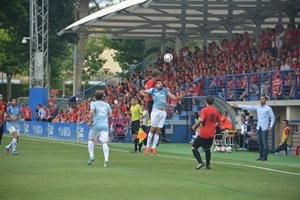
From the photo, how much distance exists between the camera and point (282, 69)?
35344mm

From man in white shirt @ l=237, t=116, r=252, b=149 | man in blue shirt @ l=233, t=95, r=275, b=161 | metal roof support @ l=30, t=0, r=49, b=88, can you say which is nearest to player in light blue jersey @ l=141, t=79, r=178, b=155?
man in blue shirt @ l=233, t=95, r=275, b=161

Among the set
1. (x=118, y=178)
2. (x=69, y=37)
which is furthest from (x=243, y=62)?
(x=69, y=37)

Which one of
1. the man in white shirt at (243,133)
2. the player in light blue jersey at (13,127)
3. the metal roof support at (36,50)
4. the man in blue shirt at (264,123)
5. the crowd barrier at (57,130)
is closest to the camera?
the man in blue shirt at (264,123)

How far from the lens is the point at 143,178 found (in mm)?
20422

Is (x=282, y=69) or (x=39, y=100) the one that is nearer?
(x=282, y=69)

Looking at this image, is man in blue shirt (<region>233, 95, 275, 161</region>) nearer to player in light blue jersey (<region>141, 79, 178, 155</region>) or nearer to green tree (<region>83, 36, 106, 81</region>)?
player in light blue jersey (<region>141, 79, 178, 155</region>)

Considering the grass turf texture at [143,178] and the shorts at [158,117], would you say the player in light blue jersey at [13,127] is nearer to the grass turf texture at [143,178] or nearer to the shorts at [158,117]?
the grass turf texture at [143,178]

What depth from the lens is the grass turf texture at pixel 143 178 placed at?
17.0 m

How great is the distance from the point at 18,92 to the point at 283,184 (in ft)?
235

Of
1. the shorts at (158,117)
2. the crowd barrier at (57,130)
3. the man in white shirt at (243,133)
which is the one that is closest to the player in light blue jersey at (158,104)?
the shorts at (158,117)

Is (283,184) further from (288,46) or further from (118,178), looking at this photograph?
(288,46)

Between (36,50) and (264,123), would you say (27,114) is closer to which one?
(36,50)

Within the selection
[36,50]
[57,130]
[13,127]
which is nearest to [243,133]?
[13,127]

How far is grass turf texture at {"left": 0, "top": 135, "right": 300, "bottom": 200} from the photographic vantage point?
669 inches
